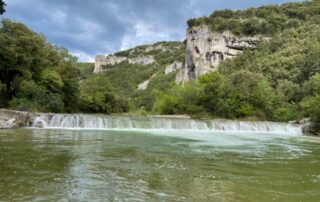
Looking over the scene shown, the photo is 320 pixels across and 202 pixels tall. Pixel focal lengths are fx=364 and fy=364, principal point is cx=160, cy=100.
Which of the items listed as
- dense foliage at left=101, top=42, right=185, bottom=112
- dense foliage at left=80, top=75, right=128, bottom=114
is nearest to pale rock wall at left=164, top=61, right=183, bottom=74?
dense foliage at left=101, top=42, right=185, bottom=112

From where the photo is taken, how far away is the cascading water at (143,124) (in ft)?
92.7

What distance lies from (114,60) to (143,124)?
141 m

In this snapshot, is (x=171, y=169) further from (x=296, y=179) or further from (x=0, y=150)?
(x=0, y=150)

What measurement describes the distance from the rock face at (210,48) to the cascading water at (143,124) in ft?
165

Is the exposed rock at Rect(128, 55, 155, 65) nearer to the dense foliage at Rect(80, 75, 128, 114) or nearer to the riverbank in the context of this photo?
the dense foliage at Rect(80, 75, 128, 114)

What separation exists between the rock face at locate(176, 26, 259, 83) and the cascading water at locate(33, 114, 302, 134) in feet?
165

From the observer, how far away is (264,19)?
8975 cm

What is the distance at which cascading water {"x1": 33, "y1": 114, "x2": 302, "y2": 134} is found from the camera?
28.3 meters

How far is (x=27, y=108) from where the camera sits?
32.7 m

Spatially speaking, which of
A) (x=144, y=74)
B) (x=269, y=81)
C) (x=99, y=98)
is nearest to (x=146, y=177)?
(x=99, y=98)

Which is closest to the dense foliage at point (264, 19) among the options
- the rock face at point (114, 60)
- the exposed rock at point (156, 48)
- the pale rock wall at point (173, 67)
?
the pale rock wall at point (173, 67)

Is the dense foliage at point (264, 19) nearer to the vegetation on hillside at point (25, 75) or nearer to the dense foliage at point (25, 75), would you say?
the vegetation on hillside at point (25, 75)

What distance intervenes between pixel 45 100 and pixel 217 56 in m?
59.8

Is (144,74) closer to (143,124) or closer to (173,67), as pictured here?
(173,67)
